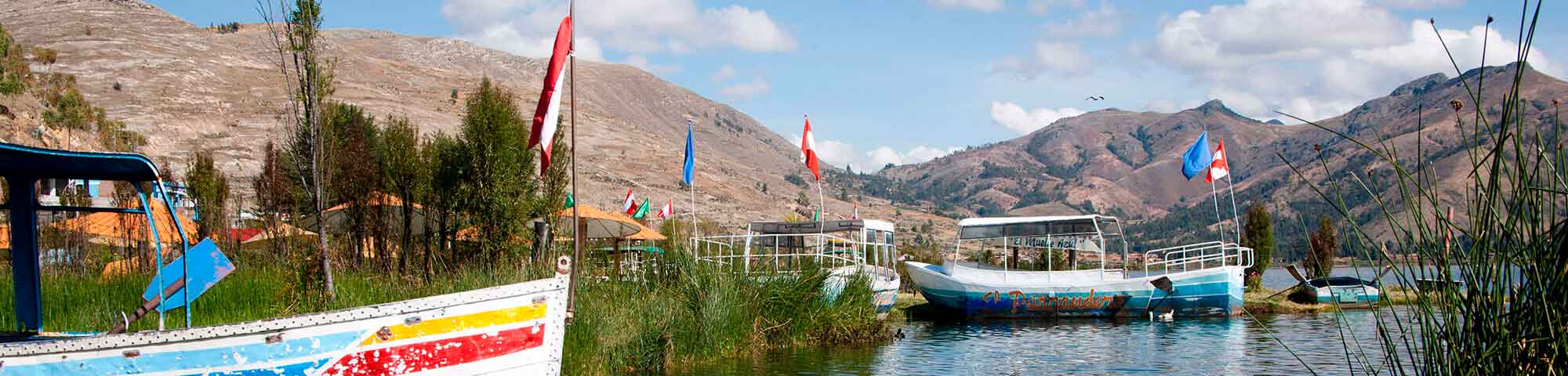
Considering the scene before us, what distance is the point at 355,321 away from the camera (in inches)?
319

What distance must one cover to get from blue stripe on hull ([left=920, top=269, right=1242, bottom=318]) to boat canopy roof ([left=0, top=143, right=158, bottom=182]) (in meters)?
20.3

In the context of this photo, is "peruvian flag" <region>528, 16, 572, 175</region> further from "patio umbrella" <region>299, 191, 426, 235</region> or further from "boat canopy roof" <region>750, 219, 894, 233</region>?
"boat canopy roof" <region>750, 219, 894, 233</region>

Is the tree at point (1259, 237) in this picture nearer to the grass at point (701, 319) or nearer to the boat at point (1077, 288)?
the boat at point (1077, 288)

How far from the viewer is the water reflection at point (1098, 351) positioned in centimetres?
1625

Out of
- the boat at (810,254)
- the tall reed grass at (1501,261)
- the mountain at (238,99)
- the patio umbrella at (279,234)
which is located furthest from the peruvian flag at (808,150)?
the mountain at (238,99)

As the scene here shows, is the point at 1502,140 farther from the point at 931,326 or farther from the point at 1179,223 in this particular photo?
the point at 1179,223

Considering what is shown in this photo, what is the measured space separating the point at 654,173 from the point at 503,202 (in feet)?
283

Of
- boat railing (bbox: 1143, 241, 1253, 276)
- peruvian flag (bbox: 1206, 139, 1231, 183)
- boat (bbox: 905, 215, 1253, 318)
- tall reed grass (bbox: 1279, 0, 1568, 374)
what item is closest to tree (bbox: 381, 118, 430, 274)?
boat (bbox: 905, 215, 1253, 318)

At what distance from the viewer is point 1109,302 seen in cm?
2717

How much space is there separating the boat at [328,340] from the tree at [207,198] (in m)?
10.4

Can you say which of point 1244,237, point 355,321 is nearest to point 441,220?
point 355,321

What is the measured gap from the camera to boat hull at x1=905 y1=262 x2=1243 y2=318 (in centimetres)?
2703

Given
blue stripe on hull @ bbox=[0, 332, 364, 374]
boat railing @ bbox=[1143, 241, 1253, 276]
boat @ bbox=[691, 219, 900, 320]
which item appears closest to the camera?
blue stripe on hull @ bbox=[0, 332, 364, 374]

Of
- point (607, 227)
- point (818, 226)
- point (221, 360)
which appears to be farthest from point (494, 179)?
point (221, 360)
